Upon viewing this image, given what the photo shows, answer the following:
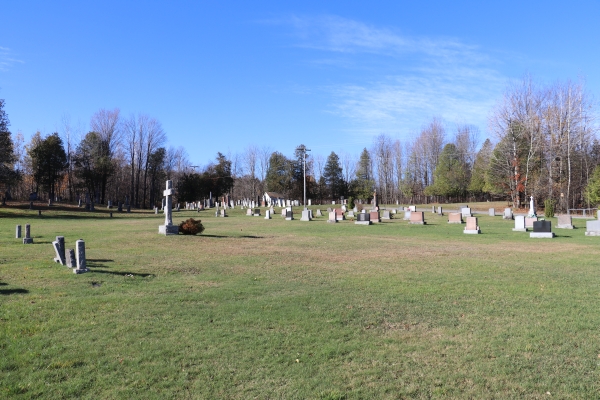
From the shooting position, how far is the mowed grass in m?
4.30

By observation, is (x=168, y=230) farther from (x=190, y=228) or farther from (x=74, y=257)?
(x=74, y=257)

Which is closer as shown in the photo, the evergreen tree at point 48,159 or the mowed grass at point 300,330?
the mowed grass at point 300,330

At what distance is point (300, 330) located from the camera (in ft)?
19.6

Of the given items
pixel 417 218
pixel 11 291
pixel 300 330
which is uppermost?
pixel 417 218

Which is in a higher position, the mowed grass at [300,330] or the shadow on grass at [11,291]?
the shadow on grass at [11,291]

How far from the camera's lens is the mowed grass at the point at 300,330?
14.1 ft

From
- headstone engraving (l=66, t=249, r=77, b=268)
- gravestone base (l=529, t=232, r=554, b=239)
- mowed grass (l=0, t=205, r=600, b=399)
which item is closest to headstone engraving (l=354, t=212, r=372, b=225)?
gravestone base (l=529, t=232, r=554, b=239)

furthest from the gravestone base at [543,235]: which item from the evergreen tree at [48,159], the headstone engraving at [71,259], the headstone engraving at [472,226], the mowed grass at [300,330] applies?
the evergreen tree at [48,159]

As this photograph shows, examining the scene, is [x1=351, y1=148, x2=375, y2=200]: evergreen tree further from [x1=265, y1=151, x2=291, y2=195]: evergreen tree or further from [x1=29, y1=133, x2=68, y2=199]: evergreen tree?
[x1=29, y1=133, x2=68, y2=199]: evergreen tree

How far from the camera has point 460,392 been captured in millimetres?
4117

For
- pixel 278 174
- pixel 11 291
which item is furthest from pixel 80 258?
pixel 278 174

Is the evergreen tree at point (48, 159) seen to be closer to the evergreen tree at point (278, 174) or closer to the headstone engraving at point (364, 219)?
the evergreen tree at point (278, 174)

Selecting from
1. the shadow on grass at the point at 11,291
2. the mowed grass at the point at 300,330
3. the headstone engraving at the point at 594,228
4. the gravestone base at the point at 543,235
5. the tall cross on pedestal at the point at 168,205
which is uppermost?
the tall cross on pedestal at the point at 168,205

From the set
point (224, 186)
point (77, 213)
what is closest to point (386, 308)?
point (77, 213)
